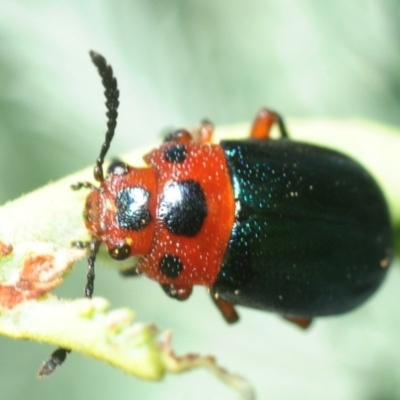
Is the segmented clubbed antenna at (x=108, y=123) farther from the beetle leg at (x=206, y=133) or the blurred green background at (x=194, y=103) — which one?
the blurred green background at (x=194, y=103)

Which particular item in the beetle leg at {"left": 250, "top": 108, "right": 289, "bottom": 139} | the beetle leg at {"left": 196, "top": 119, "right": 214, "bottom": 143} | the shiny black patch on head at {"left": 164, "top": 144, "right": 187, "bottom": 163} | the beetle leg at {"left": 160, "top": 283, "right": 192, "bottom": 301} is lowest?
the beetle leg at {"left": 160, "top": 283, "right": 192, "bottom": 301}

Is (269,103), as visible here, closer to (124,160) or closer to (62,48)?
(62,48)

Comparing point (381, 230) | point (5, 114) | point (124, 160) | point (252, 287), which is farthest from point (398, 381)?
point (5, 114)

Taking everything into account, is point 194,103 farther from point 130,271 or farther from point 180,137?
point 130,271

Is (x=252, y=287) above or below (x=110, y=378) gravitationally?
above

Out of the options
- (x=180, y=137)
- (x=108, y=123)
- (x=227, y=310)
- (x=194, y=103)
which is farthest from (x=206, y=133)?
(x=194, y=103)

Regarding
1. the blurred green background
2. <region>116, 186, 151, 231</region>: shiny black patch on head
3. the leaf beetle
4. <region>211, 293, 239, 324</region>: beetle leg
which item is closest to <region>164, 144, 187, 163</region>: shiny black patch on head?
the leaf beetle

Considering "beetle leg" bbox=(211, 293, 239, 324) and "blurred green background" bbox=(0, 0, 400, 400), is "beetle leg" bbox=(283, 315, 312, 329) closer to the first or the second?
"beetle leg" bbox=(211, 293, 239, 324)
